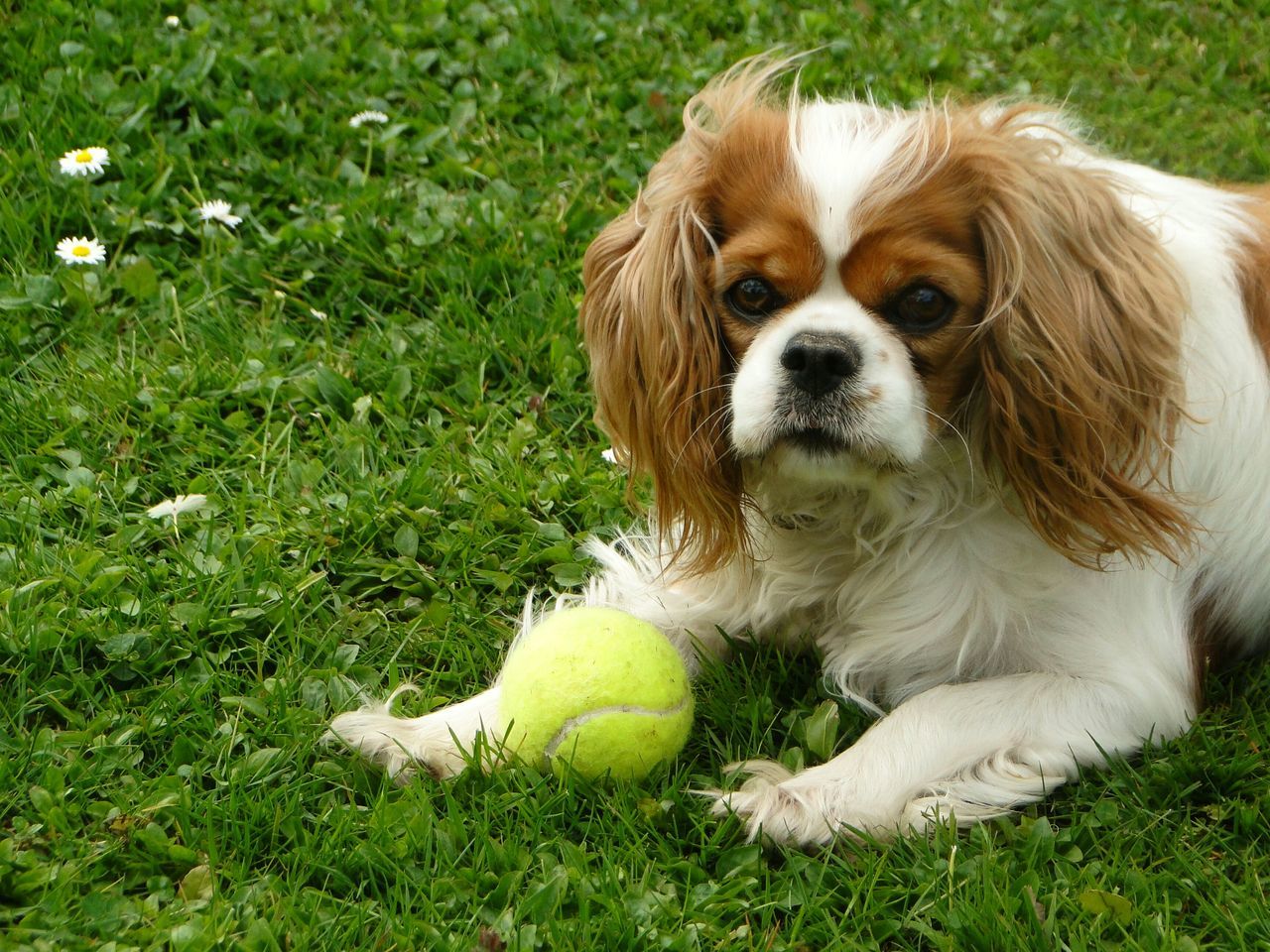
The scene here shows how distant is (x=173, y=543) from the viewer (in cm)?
426

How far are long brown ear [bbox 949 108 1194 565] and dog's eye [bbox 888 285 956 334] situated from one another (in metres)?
0.10

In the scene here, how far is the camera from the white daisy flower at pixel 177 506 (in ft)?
14.2

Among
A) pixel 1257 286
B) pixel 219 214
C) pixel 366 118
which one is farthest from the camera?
pixel 366 118

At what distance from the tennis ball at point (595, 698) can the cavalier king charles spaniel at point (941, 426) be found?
7.8 inches

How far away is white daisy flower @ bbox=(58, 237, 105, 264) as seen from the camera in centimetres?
525

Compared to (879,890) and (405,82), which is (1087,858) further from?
(405,82)

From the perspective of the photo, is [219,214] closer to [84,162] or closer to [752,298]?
[84,162]

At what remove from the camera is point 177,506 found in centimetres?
439

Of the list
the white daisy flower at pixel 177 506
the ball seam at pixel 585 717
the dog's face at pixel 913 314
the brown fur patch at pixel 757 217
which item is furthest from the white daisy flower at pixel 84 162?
the ball seam at pixel 585 717

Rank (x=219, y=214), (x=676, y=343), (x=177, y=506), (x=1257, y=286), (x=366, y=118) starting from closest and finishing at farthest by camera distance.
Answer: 1. (x=676, y=343)
2. (x=1257, y=286)
3. (x=177, y=506)
4. (x=219, y=214)
5. (x=366, y=118)

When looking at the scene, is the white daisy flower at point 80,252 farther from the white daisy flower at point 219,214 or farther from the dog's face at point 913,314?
the dog's face at point 913,314

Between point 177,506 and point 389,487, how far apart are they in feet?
1.96

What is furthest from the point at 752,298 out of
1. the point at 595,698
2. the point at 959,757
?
the point at 959,757

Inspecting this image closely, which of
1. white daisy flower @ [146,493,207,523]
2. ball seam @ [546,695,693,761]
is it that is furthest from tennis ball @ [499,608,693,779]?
white daisy flower @ [146,493,207,523]
